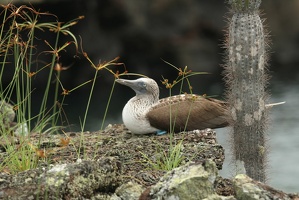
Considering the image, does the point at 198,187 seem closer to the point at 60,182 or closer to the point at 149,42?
the point at 60,182

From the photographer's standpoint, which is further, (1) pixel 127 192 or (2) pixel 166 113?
(2) pixel 166 113

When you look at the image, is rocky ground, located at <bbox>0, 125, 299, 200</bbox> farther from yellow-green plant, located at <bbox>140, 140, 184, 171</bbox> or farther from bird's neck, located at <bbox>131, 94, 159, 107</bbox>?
bird's neck, located at <bbox>131, 94, 159, 107</bbox>

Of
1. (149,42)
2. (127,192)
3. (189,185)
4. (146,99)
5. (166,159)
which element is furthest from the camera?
(149,42)

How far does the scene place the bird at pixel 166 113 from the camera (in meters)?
8.23

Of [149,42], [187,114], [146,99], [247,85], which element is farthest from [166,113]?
[149,42]

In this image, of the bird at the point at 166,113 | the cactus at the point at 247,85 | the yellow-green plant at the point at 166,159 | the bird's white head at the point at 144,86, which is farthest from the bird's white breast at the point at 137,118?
the yellow-green plant at the point at 166,159

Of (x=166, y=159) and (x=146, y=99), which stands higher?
(x=146, y=99)

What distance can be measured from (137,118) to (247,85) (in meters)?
1.21

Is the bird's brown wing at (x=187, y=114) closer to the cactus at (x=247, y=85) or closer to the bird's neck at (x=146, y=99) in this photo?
the bird's neck at (x=146, y=99)

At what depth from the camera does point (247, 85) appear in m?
7.77

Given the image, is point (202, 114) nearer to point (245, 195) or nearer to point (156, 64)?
point (245, 195)

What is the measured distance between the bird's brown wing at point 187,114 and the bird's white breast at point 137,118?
72 mm

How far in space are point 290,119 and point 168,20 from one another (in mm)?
5826

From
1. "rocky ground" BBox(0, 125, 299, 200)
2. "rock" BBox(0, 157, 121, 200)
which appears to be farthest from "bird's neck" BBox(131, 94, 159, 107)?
"rock" BBox(0, 157, 121, 200)
